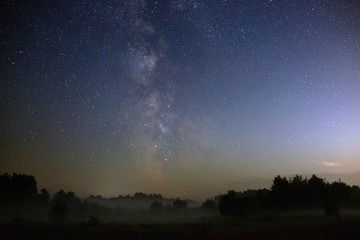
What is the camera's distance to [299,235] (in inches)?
1187

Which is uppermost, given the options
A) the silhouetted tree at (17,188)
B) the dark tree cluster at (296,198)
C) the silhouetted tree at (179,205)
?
the silhouetted tree at (17,188)

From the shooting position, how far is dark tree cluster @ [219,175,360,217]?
2837 inches

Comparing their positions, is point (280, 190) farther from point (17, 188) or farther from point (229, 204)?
point (17, 188)

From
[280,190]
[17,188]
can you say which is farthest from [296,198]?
[17,188]

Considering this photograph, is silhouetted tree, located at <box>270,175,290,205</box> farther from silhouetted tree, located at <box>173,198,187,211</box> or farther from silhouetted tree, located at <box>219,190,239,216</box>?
silhouetted tree, located at <box>173,198,187,211</box>

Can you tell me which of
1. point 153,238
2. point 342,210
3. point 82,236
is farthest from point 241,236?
point 342,210

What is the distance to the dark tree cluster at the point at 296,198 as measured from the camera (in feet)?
236

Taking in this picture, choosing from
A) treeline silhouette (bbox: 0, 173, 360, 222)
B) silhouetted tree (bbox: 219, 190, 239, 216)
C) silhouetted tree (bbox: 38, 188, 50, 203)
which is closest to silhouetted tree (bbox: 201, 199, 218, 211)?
treeline silhouette (bbox: 0, 173, 360, 222)

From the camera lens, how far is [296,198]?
7406 centimetres

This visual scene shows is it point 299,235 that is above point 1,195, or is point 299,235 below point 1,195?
below

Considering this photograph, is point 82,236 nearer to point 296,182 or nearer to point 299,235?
point 299,235

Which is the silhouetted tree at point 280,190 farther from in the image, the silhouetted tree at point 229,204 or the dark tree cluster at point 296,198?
the silhouetted tree at point 229,204

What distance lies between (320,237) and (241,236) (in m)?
8.58

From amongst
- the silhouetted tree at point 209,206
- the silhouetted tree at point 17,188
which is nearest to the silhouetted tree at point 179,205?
the silhouetted tree at point 209,206
